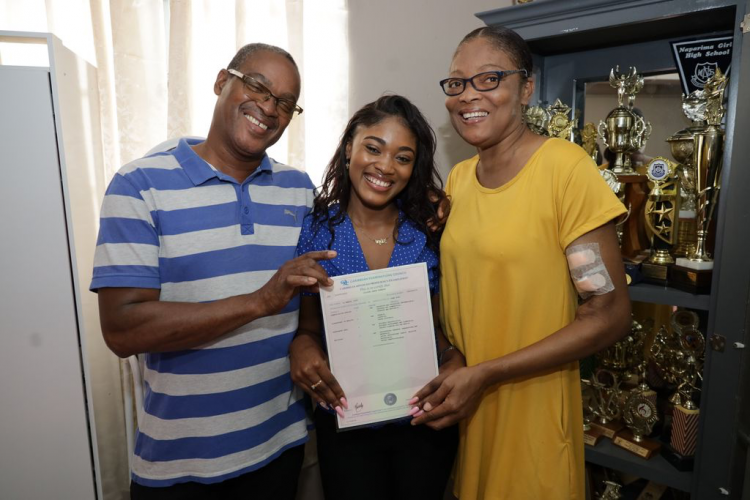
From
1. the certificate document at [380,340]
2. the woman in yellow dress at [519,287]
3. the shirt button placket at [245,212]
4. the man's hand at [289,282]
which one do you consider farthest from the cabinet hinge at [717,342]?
the shirt button placket at [245,212]

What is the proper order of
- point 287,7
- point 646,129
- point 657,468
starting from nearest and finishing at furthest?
point 657,468 < point 646,129 < point 287,7

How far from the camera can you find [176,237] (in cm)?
127

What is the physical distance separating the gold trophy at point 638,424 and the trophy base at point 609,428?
20 mm

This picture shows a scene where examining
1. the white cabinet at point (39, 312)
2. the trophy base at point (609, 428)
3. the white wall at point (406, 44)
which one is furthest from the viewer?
the white wall at point (406, 44)

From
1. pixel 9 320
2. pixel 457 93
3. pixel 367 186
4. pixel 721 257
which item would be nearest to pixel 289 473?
pixel 367 186

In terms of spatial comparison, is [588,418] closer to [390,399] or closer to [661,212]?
[661,212]

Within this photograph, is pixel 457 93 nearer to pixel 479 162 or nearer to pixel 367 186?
pixel 479 162

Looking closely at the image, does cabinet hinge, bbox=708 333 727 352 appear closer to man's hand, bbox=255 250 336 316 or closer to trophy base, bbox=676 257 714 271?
trophy base, bbox=676 257 714 271

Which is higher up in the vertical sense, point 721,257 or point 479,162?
point 479,162

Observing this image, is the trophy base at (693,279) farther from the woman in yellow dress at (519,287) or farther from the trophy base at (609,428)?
the trophy base at (609,428)

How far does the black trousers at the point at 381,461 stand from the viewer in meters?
1.47

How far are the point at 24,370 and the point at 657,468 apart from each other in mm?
2260

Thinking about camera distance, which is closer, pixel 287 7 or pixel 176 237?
pixel 176 237

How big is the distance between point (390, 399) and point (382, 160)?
2.39ft
